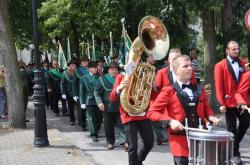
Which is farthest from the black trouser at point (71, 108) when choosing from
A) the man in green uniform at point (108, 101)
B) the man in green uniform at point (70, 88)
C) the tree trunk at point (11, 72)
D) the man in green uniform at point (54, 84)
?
the man in green uniform at point (108, 101)

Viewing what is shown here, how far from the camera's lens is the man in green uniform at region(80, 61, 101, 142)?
11758 mm

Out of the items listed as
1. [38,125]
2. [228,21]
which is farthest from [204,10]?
[38,125]

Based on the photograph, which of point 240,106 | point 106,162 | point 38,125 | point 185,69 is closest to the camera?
point 185,69

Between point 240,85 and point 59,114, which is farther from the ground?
point 240,85

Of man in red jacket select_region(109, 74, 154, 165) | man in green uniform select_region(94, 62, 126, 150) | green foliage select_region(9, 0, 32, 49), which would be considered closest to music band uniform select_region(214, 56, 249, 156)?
man in red jacket select_region(109, 74, 154, 165)

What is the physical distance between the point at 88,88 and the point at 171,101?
21.9 ft

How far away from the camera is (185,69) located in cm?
558

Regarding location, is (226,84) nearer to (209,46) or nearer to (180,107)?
(180,107)

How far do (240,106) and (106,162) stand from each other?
259cm

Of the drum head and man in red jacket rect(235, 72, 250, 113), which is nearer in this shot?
the drum head

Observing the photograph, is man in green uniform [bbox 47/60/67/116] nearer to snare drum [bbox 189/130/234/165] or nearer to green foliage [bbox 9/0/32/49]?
green foliage [bbox 9/0/32/49]

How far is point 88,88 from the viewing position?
12211 mm

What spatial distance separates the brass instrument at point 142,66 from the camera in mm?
7566

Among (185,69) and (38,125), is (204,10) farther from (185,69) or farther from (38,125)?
(185,69)
